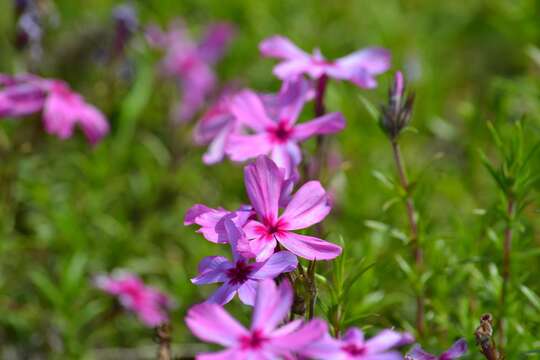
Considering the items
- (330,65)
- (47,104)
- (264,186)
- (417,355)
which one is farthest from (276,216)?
(47,104)

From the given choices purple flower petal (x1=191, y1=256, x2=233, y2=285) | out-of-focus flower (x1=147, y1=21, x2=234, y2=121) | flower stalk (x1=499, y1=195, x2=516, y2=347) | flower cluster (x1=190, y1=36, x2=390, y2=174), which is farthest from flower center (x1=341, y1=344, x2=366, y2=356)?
out-of-focus flower (x1=147, y1=21, x2=234, y2=121)

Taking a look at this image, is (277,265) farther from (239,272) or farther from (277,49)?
(277,49)

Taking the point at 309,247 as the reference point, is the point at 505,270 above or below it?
below

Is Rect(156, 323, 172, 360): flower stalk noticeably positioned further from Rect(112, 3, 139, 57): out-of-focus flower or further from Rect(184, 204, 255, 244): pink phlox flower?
Rect(112, 3, 139, 57): out-of-focus flower

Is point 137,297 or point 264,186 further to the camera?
point 137,297

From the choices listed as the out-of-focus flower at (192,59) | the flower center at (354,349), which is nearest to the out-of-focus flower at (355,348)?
the flower center at (354,349)

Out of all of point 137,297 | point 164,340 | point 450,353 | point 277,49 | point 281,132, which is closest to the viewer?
point 450,353

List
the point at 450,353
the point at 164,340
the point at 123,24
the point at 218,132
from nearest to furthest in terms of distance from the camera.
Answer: the point at 450,353, the point at 164,340, the point at 218,132, the point at 123,24
